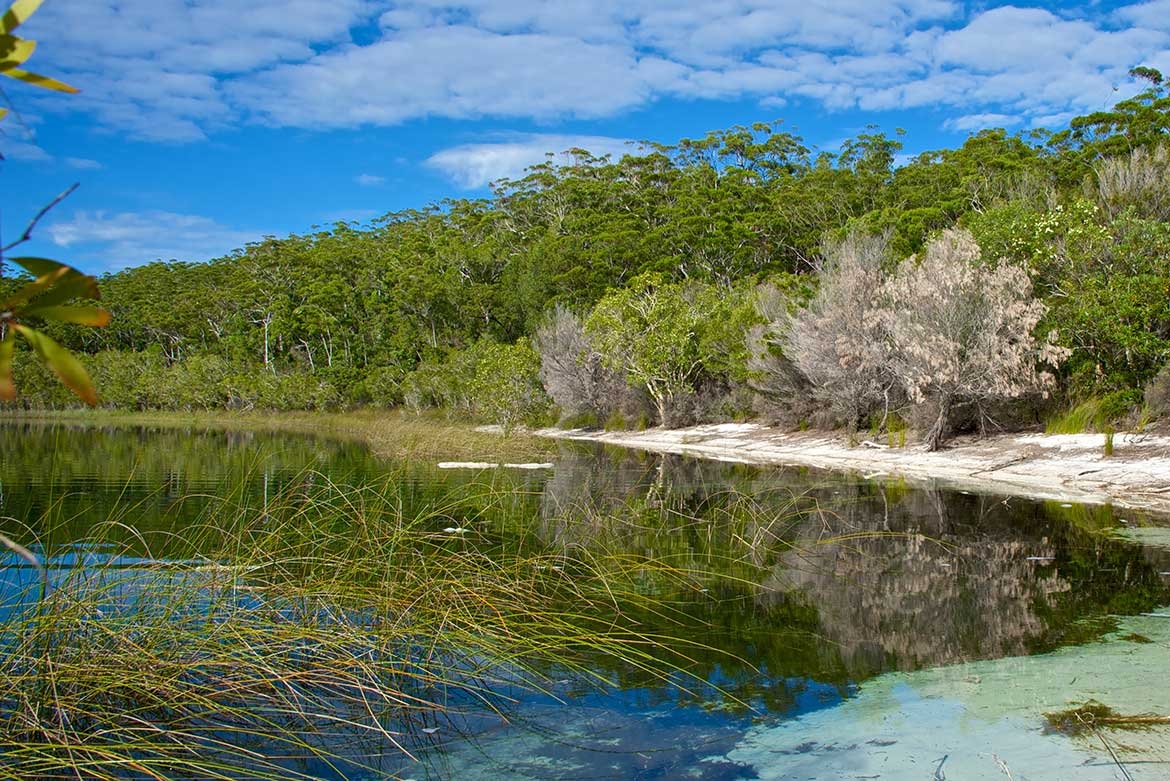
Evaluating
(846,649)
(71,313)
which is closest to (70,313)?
(71,313)

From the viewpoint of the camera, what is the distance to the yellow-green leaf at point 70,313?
1.36 metres

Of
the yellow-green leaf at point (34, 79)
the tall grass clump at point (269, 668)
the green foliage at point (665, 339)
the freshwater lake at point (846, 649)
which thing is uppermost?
the green foliage at point (665, 339)

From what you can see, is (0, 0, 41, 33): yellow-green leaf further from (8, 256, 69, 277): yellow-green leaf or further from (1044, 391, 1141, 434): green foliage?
(1044, 391, 1141, 434): green foliage

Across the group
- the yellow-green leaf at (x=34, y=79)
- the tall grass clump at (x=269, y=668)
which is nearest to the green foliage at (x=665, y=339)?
the tall grass clump at (x=269, y=668)

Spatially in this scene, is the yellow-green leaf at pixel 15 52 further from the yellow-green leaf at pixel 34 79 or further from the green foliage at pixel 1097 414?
the green foliage at pixel 1097 414

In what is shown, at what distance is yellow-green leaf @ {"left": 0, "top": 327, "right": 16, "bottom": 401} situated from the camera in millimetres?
1262

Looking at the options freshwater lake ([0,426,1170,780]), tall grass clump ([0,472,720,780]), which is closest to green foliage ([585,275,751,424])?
freshwater lake ([0,426,1170,780])

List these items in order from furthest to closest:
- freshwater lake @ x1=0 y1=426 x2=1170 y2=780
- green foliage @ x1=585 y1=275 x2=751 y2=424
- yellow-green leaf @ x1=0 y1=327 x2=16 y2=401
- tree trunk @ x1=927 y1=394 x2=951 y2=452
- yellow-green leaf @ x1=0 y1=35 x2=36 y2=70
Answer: green foliage @ x1=585 y1=275 x2=751 y2=424, tree trunk @ x1=927 y1=394 x2=951 y2=452, freshwater lake @ x1=0 y1=426 x2=1170 y2=780, yellow-green leaf @ x1=0 y1=35 x2=36 y2=70, yellow-green leaf @ x1=0 y1=327 x2=16 y2=401

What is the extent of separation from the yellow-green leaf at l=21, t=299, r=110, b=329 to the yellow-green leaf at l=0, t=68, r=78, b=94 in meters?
0.35

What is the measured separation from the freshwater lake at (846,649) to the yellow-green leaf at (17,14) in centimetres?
412

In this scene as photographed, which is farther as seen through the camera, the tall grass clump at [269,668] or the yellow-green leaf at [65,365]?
the tall grass clump at [269,668]

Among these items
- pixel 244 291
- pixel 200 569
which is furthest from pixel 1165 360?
pixel 244 291

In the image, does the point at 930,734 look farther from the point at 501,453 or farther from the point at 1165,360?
the point at 501,453

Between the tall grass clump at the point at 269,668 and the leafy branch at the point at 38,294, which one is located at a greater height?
the leafy branch at the point at 38,294
